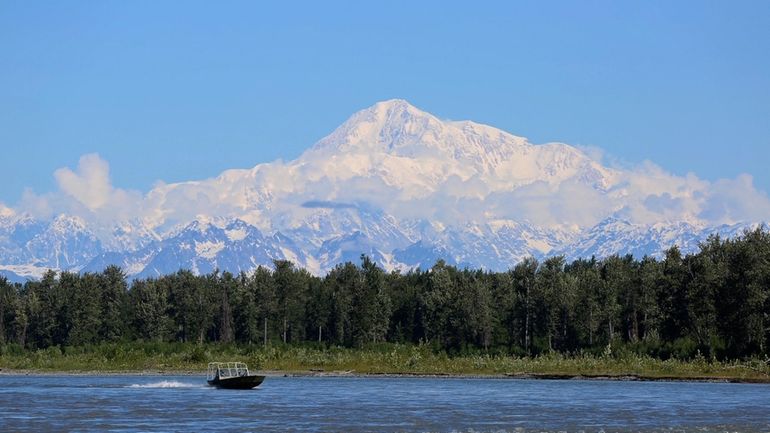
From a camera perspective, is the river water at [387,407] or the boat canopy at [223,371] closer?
the river water at [387,407]

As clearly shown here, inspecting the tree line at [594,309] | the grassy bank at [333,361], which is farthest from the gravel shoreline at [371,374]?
the tree line at [594,309]

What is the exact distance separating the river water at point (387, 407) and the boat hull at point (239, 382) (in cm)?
101

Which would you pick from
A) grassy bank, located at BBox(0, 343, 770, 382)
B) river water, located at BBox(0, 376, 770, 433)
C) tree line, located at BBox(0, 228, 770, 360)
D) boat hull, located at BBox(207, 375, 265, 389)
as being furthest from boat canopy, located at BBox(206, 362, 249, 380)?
tree line, located at BBox(0, 228, 770, 360)

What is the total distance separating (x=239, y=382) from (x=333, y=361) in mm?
47967

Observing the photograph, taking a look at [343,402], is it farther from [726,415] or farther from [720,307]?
[720,307]

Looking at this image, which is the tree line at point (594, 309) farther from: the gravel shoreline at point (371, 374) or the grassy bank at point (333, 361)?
the gravel shoreline at point (371, 374)

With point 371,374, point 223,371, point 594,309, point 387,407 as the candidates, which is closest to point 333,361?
point 371,374

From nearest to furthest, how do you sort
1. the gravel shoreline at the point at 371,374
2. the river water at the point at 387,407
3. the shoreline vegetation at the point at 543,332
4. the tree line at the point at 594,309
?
the river water at the point at 387,407, the tree line at the point at 594,309, the shoreline vegetation at the point at 543,332, the gravel shoreline at the point at 371,374

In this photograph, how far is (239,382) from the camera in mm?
122250

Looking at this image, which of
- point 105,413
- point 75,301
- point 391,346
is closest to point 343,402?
point 105,413


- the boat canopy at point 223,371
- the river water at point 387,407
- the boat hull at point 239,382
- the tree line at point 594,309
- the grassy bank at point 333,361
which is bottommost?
the river water at point 387,407

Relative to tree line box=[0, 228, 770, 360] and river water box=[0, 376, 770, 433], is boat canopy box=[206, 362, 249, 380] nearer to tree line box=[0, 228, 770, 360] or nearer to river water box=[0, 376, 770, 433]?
river water box=[0, 376, 770, 433]

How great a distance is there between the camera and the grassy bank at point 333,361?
152 meters

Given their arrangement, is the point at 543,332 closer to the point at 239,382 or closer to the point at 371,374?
the point at 371,374
